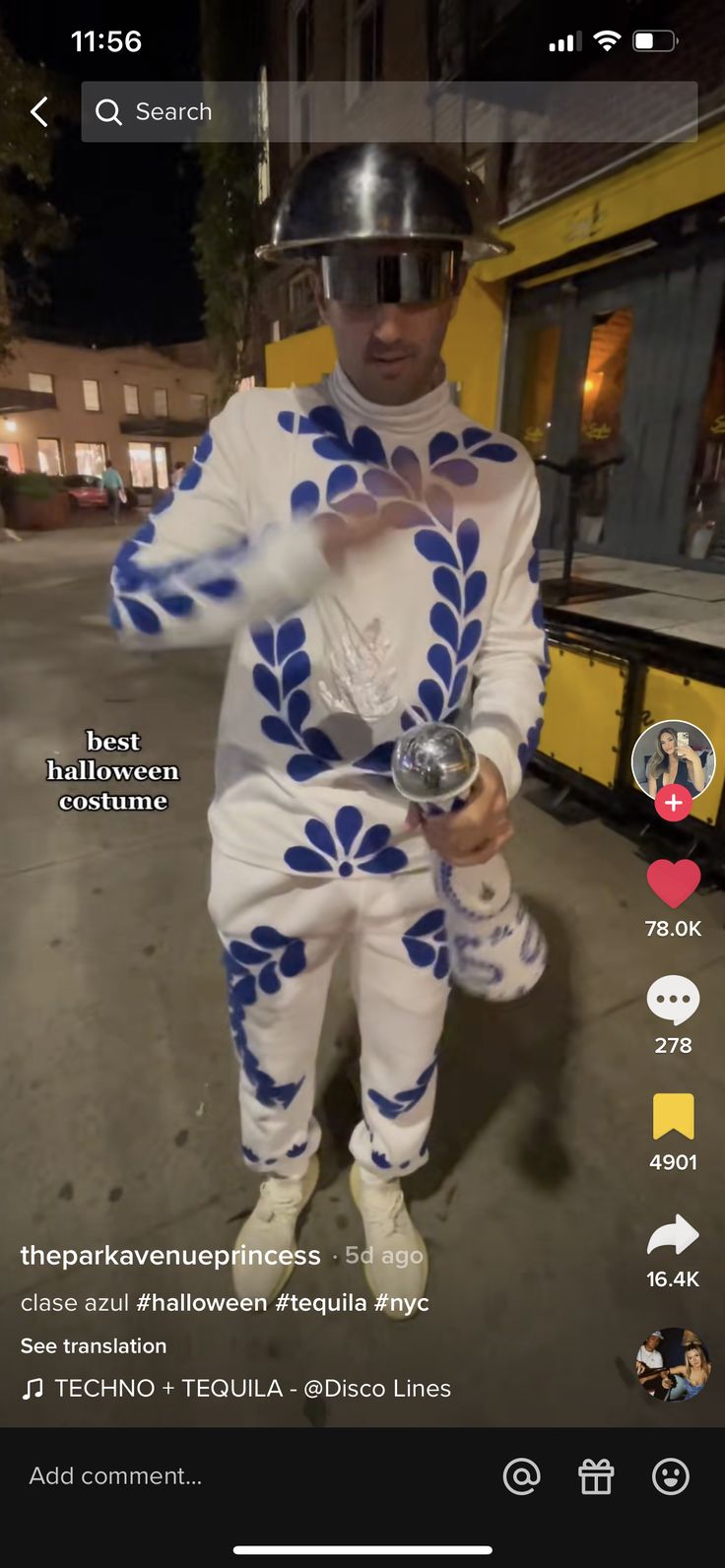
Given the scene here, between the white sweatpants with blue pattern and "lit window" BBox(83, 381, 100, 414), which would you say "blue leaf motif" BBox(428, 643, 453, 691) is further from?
"lit window" BBox(83, 381, 100, 414)

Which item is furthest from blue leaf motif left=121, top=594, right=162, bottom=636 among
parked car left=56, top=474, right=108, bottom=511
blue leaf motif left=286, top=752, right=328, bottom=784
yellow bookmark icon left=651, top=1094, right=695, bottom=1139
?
yellow bookmark icon left=651, top=1094, right=695, bottom=1139

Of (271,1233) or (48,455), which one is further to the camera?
(48,455)

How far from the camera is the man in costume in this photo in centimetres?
71

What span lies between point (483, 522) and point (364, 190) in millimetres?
322

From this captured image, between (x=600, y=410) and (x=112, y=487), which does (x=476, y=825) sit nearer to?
(x=112, y=487)

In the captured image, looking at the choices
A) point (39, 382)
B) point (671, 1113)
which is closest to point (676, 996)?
point (671, 1113)

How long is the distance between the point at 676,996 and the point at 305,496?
107 cm

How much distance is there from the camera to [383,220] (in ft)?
2.18

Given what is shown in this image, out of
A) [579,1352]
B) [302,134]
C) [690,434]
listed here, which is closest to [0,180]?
[302,134]

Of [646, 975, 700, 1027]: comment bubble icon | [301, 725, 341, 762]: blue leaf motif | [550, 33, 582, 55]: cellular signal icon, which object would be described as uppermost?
[550, 33, 582, 55]: cellular signal icon

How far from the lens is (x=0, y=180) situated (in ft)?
3.90

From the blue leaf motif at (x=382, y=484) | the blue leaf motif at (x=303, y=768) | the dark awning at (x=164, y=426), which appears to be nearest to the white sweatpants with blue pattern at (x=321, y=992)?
the blue leaf motif at (x=303, y=768)

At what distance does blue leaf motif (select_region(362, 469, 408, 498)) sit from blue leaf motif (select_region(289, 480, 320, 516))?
0.06 m

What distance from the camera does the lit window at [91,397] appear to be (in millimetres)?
1734
